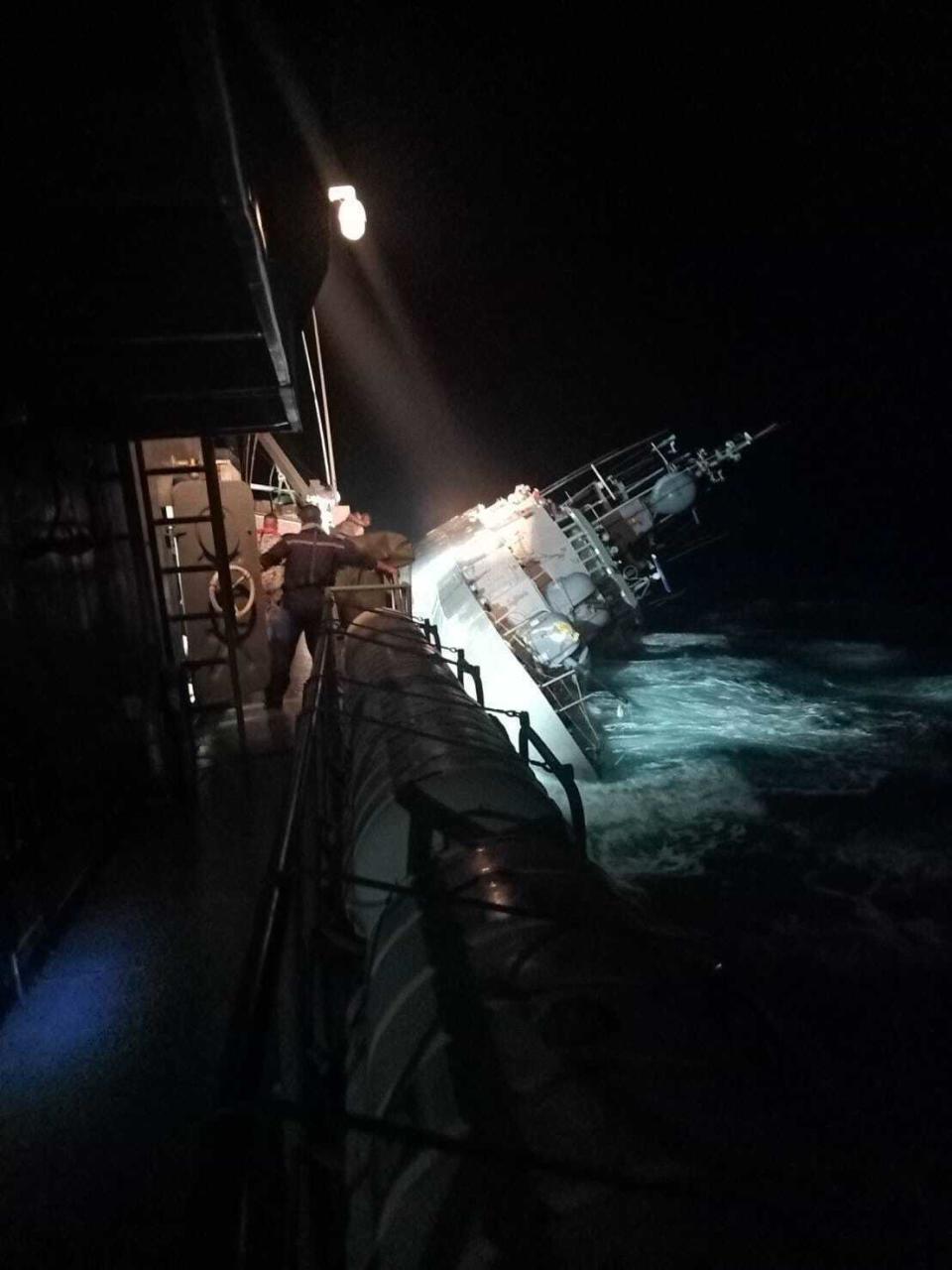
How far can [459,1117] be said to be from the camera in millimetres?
1701

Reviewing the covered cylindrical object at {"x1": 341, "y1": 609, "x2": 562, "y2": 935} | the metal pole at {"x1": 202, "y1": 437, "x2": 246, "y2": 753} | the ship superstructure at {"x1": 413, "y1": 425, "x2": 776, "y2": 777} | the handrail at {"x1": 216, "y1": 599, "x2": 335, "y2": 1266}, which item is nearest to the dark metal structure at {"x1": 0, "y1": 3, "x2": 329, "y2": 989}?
the metal pole at {"x1": 202, "y1": 437, "x2": 246, "y2": 753}

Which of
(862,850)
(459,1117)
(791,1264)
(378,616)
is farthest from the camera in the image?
(862,850)

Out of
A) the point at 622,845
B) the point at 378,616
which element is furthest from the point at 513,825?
the point at 622,845

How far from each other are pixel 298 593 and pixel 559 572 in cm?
816

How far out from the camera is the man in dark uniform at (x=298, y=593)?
8055mm

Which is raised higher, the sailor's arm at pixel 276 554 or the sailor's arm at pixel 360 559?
the sailor's arm at pixel 276 554

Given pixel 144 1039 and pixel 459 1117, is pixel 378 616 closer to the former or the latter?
pixel 144 1039

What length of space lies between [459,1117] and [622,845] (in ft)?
28.0

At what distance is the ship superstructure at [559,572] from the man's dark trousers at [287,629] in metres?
4.35

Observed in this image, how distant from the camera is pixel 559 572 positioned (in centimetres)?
1526

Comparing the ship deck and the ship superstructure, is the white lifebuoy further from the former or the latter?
the ship superstructure

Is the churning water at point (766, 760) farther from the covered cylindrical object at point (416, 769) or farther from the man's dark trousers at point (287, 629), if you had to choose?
the covered cylindrical object at point (416, 769)

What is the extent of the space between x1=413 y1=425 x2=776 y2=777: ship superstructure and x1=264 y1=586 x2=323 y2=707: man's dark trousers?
171 inches

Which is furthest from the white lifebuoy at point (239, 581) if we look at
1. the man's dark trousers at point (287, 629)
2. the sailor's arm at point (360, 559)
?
the sailor's arm at point (360, 559)
